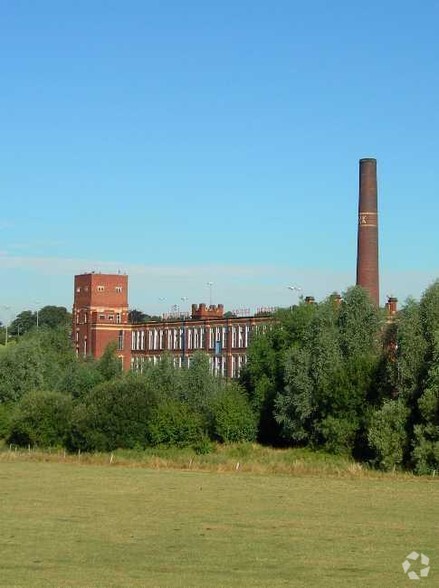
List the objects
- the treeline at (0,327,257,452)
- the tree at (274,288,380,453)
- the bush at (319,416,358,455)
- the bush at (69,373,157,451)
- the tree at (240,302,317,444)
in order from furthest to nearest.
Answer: the tree at (240,302,317,444)
the treeline at (0,327,257,452)
the bush at (69,373,157,451)
the tree at (274,288,380,453)
the bush at (319,416,358,455)

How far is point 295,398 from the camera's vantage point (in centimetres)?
7781

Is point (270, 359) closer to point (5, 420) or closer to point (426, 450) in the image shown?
point (5, 420)

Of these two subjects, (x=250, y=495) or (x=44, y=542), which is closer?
(x=44, y=542)

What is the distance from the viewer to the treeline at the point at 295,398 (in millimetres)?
63719

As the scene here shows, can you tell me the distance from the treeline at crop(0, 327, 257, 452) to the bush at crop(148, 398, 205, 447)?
7 cm

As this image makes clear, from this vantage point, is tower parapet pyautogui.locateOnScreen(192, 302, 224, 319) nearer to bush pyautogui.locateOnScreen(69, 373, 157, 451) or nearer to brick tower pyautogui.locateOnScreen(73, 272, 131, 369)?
brick tower pyautogui.locateOnScreen(73, 272, 131, 369)

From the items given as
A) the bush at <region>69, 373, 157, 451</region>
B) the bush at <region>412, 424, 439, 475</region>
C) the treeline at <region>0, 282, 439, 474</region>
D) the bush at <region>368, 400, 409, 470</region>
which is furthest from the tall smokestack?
the bush at <region>412, 424, 439, 475</region>

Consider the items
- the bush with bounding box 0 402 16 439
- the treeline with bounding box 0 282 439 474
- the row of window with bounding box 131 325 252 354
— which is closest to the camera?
the treeline with bounding box 0 282 439 474

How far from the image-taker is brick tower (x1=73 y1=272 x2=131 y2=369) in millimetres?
137875

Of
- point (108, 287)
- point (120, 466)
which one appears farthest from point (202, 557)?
point (108, 287)

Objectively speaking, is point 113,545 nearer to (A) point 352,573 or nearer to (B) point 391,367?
(A) point 352,573

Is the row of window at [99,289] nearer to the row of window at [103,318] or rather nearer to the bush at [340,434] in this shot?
the row of window at [103,318]

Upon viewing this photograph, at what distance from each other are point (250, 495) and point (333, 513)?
26.8 feet

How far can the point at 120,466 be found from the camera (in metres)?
66.4
